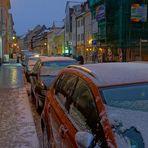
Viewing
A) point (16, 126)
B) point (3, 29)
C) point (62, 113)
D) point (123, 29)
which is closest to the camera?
point (62, 113)

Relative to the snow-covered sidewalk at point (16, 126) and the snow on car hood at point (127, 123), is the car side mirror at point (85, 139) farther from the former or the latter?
the snow-covered sidewalk at point (16, 126)

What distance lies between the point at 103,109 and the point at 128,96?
1.38ft

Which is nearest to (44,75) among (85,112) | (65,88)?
(65,88)

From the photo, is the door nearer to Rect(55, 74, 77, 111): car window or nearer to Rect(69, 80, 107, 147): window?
Rect(55, 74, 77, 111): car window

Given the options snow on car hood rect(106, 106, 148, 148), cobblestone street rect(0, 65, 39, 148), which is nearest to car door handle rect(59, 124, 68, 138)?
snow on car hood rect(106, 106, 148, 148)

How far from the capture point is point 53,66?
1477 centimetres

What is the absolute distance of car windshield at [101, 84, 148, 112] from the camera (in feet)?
13.7

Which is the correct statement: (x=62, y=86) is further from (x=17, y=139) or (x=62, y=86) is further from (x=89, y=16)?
(x=89, y=16)

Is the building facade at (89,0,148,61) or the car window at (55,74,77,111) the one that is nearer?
the car window at (55,74,77,111)

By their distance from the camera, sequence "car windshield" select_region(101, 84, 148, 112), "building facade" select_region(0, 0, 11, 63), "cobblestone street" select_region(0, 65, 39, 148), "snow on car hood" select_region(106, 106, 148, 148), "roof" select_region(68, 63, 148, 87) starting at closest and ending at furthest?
"snow on car hood" select_region(106, 106, 148, 148), "car windshield" select_region(101, 84, 148, 112), "roof" select_region(68, 63, 148, 87), "cobblestone street" select_region(0, 65, 39, 148), "building facade" select_region(0, 0, 11, 63)

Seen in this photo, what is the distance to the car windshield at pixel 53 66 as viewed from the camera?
1401 centimetres

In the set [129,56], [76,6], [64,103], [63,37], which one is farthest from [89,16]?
[64,103]

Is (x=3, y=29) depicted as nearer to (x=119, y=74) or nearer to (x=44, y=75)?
(x=44, y=75)

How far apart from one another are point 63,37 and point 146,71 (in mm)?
107247
